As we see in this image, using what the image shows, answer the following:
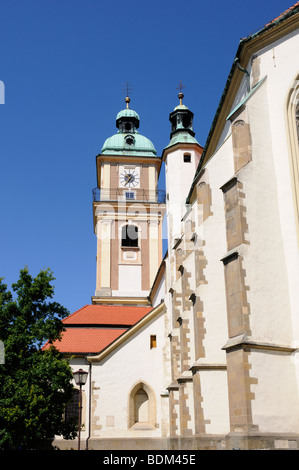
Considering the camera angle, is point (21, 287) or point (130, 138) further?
point (130, 138)

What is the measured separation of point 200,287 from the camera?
1681 centimetres

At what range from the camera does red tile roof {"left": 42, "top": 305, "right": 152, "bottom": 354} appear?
27281 millimetres

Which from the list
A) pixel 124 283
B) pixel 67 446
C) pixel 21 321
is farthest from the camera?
pixel 124 283

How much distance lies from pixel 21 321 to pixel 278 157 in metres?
12.2

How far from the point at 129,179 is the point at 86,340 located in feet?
60.1

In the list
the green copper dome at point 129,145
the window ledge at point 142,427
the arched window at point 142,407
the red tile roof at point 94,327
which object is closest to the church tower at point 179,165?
the red tile roof at point 94,327

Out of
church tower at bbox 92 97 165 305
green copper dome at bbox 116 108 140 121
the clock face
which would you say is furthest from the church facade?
green copper dome at bbox 116 108 140 121

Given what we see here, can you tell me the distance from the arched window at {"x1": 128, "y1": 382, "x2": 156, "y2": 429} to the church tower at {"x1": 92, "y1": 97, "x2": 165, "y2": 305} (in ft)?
42.8

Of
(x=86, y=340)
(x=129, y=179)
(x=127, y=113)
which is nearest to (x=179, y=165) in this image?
(x=86, y=340)

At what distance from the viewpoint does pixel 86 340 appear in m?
28.1

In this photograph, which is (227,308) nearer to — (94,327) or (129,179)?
(94,327)

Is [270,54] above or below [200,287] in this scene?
above

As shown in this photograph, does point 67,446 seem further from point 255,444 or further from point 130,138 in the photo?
point 130,138
